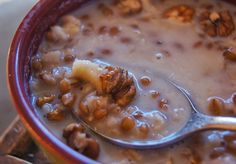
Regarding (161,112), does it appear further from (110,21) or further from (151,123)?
(110,21)

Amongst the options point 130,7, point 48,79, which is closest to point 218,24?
point 130,7

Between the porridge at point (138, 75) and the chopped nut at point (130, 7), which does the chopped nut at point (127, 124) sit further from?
the chopped nut at point (130, 7)

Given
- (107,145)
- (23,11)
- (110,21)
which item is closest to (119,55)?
(110,21)

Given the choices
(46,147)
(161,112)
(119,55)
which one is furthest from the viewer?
(119,55)

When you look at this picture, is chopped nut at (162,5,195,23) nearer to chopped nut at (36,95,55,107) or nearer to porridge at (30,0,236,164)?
porridge at (30,0,236,164)

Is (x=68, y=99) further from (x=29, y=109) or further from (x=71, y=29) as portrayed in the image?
(x=71, y=29)

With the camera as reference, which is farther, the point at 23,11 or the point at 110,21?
the point at 23,11
